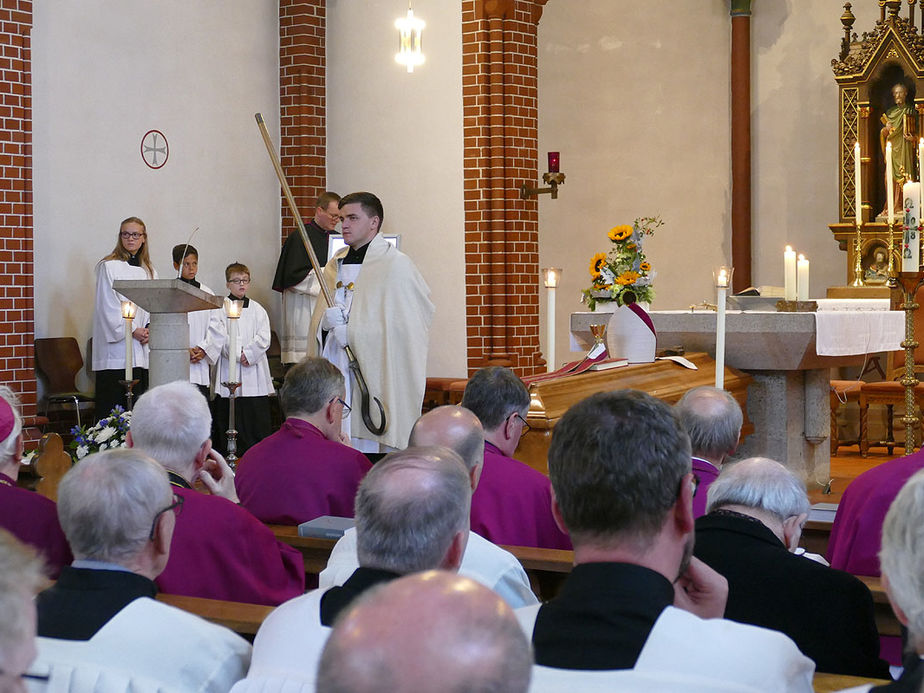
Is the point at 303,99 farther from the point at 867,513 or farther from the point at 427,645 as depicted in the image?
the point at 427,645

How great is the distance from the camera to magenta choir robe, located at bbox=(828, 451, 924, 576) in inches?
133

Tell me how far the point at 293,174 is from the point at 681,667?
31.5ft

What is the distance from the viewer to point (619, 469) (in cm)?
202

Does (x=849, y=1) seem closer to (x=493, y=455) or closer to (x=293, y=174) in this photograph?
(x=293, y=174)

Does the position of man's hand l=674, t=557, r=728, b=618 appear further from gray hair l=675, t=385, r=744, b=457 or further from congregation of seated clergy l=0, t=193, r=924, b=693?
gray hair l=675, t=385, r=744, b=457

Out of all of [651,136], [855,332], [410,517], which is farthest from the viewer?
[651,136]

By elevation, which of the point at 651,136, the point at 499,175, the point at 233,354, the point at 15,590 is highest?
the point at 651,136

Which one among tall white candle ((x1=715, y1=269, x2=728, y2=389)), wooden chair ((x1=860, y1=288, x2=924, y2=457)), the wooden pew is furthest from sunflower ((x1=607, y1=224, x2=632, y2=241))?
the wooden pew

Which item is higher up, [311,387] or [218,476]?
[311,387]

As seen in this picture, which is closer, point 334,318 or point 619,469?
point 619,469

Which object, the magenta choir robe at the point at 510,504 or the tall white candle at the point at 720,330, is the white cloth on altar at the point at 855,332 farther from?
the magenta choir robe at the point at 510,504

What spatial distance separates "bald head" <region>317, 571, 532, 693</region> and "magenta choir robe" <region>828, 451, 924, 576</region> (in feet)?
8.25

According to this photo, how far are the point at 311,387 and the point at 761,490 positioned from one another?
2073 mm

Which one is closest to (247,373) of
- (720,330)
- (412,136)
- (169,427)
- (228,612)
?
(412,136)
